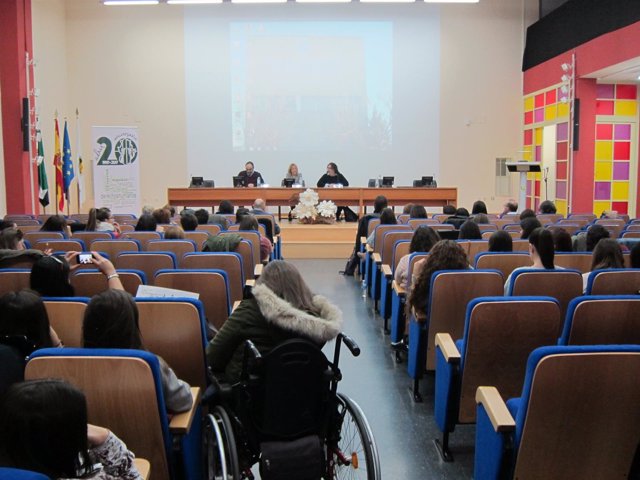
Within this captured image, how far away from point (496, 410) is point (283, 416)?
0.76 metres

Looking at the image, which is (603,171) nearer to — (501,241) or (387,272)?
(387,272)

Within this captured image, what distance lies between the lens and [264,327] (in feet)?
8.97

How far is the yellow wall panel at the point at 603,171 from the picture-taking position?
43.4 ft

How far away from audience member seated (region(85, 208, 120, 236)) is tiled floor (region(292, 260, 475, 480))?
95.4 inches

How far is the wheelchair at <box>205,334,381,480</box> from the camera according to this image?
Result: 2.52 meters

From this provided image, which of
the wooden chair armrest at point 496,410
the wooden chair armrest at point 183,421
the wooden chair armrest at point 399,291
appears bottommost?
the wooden chair armrest at point 183,421

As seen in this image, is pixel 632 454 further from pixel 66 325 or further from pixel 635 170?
pixel 635 170

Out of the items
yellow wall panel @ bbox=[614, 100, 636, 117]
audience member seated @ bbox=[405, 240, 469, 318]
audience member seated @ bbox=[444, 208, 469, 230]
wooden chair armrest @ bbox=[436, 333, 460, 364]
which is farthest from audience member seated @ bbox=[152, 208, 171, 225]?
yellow wall panel @ bbox=[614, 100, 636, 117]

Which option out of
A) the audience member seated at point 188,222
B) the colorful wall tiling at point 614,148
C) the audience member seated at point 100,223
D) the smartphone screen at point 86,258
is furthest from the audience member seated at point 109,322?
the colorful wall tiling at point 614,148

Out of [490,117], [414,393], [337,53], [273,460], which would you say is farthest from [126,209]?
[273,460]

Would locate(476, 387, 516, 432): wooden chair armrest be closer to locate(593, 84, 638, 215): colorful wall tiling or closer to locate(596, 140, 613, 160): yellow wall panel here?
locate(593, 84, 638, 215): colorful wall tiling

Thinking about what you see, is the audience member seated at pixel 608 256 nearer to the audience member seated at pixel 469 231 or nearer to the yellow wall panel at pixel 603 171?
the audience member seated at pixel 469 231

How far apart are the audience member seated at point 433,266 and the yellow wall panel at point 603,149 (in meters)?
10.2

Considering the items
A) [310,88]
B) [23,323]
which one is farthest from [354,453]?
[310,88]
